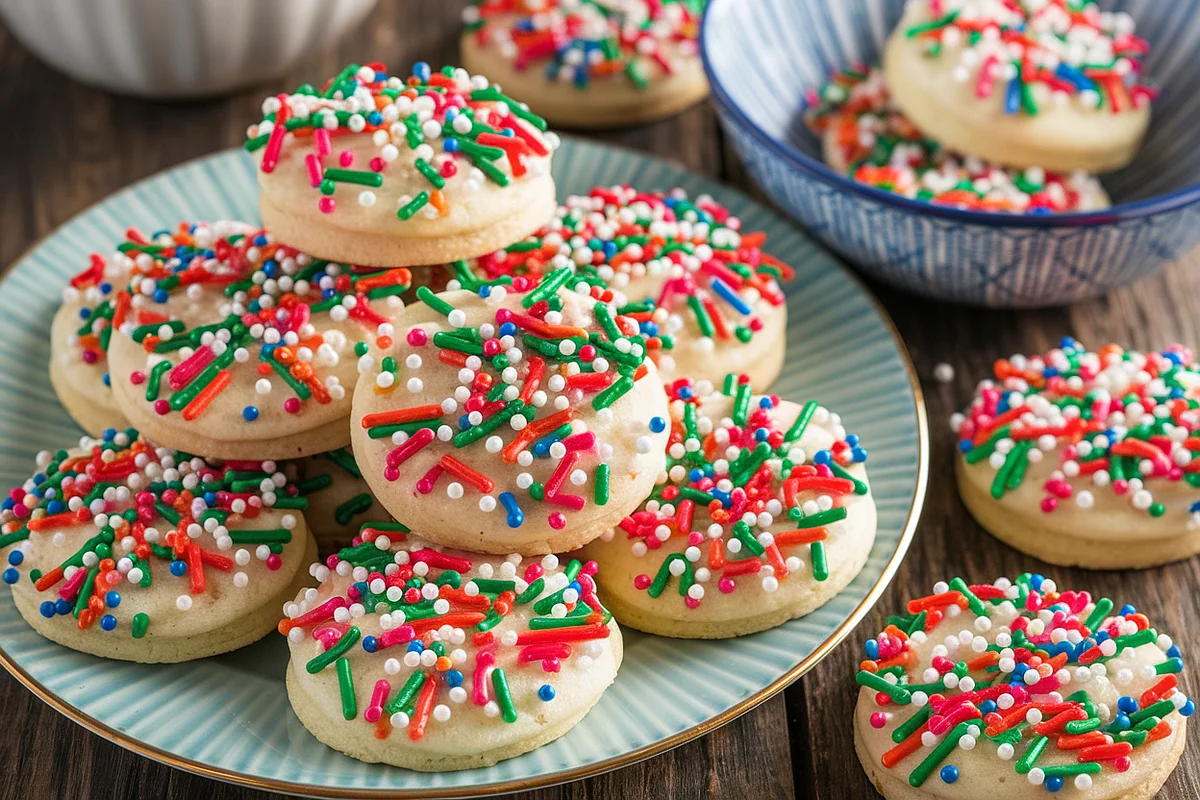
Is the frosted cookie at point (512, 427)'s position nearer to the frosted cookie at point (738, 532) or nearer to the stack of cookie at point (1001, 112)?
the frosted cookie at point (738, 532)

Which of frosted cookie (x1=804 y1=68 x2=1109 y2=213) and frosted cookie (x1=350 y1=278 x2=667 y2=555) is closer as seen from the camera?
frosted cookie (x1=350 y1=278 x2=667 y2=555)

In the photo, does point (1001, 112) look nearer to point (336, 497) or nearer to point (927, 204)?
point (927, 204)

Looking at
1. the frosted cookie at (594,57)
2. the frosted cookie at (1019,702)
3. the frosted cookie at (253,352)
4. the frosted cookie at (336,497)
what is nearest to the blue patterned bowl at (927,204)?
the frosted cookie at (594,57)

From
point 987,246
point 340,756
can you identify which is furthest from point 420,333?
point 987,246

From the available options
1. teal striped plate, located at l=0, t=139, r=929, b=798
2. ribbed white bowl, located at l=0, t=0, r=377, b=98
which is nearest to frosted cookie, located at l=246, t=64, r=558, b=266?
teal striped plate, located at l=0, t=139, r=929, b=798

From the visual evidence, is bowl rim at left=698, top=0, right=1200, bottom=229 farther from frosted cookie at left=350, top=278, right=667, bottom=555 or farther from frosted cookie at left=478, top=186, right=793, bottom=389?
frosted cookie at left=350, top=278, right=667, bottom=555
